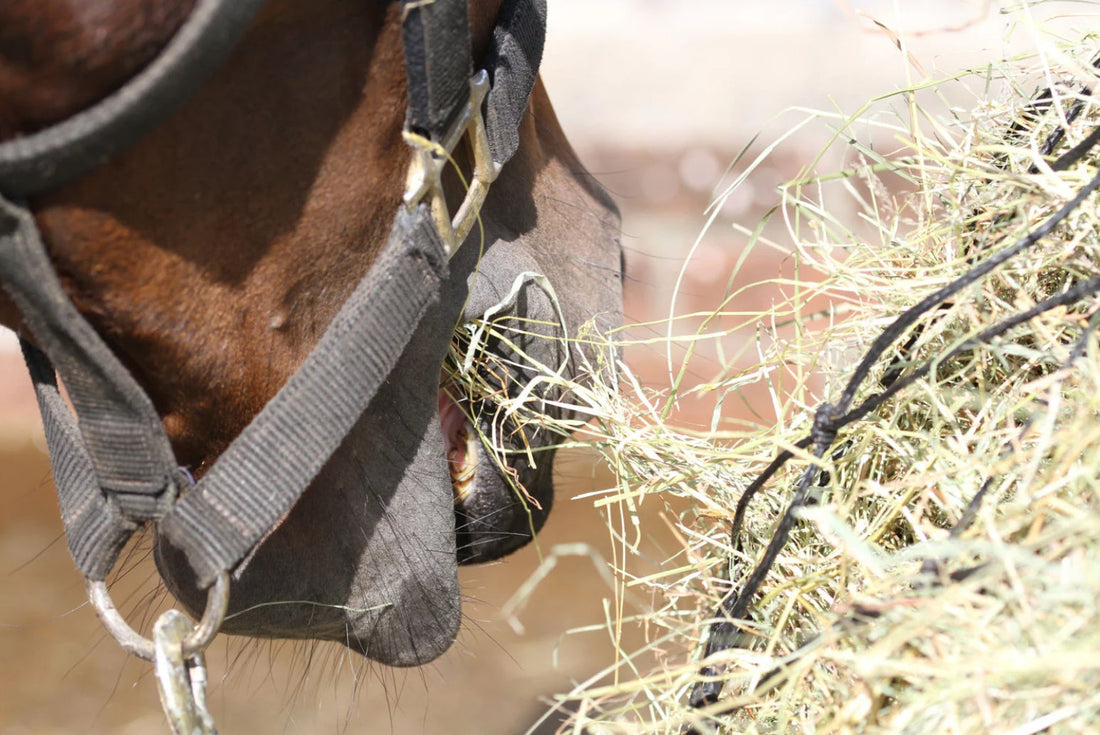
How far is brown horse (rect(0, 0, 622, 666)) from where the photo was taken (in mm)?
537

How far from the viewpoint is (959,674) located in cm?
44

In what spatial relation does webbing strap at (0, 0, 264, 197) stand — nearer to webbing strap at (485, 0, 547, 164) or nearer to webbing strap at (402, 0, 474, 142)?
webbing strap at (402, 0, 474, 142)

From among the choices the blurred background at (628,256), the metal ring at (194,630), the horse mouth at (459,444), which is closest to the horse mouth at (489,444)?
the horse mouth at (459,444)

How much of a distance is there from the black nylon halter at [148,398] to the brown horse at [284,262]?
0.05 ft

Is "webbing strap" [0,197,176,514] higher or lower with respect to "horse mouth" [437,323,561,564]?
higher

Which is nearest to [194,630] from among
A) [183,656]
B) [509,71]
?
→ [183,656]

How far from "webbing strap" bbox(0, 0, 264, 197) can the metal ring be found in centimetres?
26

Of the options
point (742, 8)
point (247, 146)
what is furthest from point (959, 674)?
point (742, 8)

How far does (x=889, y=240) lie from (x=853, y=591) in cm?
33

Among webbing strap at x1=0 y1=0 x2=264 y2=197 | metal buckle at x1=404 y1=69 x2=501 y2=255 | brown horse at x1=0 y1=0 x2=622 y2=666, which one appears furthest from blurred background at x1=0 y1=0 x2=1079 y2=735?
webbing strap at x1=0 y1=0 x2=264 y2=197

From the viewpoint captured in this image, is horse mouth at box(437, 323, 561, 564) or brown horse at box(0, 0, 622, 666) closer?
brown horse at box(0, 0, 622, 666)

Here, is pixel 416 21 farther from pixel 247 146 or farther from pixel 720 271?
pixel 720 271

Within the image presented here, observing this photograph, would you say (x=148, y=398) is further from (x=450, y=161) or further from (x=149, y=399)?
(x=450, y=161)

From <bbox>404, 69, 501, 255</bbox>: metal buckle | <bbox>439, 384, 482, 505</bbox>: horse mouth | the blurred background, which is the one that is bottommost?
the blurred background
